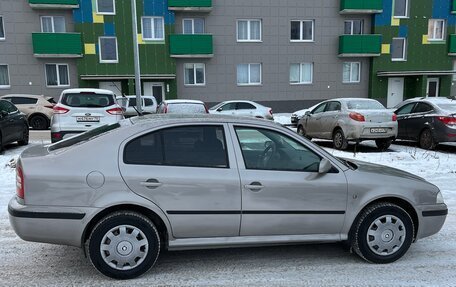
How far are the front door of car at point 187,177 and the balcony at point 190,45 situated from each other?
20090 mm

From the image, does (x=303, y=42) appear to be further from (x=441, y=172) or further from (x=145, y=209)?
(x=145, y=209)

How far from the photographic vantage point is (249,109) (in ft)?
59.1

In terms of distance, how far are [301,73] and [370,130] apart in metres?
15.5

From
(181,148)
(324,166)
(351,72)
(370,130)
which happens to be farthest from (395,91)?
(181,148)

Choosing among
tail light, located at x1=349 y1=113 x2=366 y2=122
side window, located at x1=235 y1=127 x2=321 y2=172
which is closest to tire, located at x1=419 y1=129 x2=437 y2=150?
tail light, located at x1=349 y1=113 x2=366 y2=122

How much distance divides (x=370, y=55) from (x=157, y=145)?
24637mm

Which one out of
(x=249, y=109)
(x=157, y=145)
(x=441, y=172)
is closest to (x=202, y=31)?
(x=249, y=109)

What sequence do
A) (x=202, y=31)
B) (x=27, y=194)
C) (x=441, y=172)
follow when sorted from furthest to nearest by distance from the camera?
(x=202, y=31)
(x=441, y=172)
(x=27, y=194)

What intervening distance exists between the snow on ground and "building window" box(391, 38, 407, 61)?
24090 mm

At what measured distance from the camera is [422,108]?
11.3m

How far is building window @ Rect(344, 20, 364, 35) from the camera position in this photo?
83.9 ft

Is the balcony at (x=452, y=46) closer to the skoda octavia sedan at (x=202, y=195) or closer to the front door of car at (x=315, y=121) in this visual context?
the front door of car at (x=315, y=121)

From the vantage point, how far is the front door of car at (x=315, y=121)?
39.1 ft

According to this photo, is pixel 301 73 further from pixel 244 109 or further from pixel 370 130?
pixel 370 130
